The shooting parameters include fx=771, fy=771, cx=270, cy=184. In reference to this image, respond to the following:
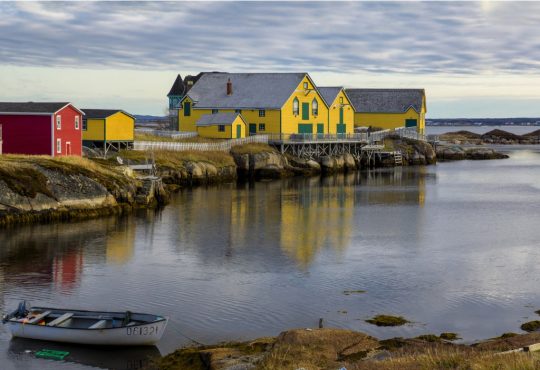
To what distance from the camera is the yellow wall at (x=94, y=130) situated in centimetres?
6059

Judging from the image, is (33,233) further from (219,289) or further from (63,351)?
(63,351)

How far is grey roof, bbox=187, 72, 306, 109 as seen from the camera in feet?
266

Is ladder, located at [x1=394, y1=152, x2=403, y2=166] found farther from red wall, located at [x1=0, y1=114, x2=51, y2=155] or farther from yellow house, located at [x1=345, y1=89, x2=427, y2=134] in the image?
red wall, located at [x1=0, y1=114, x2=51, y2=155]

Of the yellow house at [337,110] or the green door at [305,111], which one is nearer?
the green door at [305,111]

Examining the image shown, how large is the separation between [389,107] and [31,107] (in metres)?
62.7

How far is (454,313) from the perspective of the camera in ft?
84.3

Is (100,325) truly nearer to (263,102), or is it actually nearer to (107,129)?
(107,129)

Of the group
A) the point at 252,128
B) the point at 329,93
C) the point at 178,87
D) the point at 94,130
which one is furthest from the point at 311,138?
the point at 178,87

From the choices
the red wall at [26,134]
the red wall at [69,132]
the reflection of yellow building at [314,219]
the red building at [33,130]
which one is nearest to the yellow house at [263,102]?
the reflection of yellow building at [314,219]

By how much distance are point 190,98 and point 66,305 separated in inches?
2304

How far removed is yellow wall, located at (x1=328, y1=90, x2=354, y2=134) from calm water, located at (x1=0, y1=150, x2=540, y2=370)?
1264 inches

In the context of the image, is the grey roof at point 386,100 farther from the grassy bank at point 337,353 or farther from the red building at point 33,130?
the grassy bank at point 337,353

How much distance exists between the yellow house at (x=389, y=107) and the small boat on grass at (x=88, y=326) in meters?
85.4

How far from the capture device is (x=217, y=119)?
77.8 meters
